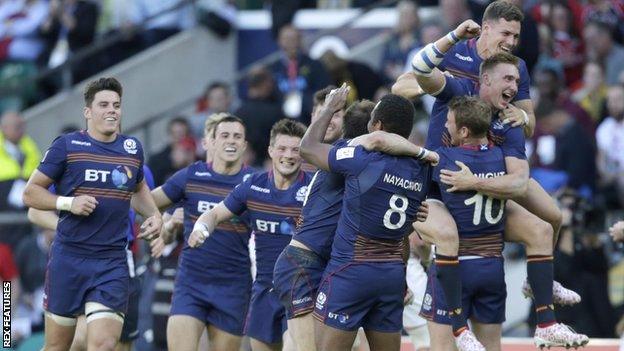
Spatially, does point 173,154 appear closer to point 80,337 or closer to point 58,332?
point 80,337

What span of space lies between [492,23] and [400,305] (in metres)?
2.30

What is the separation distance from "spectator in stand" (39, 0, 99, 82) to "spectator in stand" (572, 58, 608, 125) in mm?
6705

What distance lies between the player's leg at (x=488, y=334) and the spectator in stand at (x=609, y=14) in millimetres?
8013

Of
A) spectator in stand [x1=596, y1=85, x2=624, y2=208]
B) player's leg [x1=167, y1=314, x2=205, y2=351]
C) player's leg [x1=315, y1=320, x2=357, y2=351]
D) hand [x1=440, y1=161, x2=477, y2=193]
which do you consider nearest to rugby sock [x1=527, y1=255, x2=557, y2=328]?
hand [x1=440, y1=161, x2=477, y2=193]

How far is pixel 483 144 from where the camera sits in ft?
38.2

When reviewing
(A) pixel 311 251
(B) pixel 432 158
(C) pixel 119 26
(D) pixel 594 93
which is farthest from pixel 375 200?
(C) pixel 119 26

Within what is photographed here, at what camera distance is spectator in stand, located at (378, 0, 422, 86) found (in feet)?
62.1

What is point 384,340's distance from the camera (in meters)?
11.4

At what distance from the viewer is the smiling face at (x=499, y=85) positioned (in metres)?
11.6

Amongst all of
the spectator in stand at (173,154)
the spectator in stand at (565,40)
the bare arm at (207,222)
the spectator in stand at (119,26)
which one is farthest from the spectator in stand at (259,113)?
the bare arm at (207,222)

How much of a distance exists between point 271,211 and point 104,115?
1631 mm

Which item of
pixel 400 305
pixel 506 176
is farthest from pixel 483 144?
pixel 400 305

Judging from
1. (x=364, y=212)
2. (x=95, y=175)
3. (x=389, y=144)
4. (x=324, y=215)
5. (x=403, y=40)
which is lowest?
(x=324, y=215)

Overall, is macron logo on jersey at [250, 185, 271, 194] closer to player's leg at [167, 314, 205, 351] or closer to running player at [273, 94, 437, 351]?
running player at [273, 94, 437, 351]
